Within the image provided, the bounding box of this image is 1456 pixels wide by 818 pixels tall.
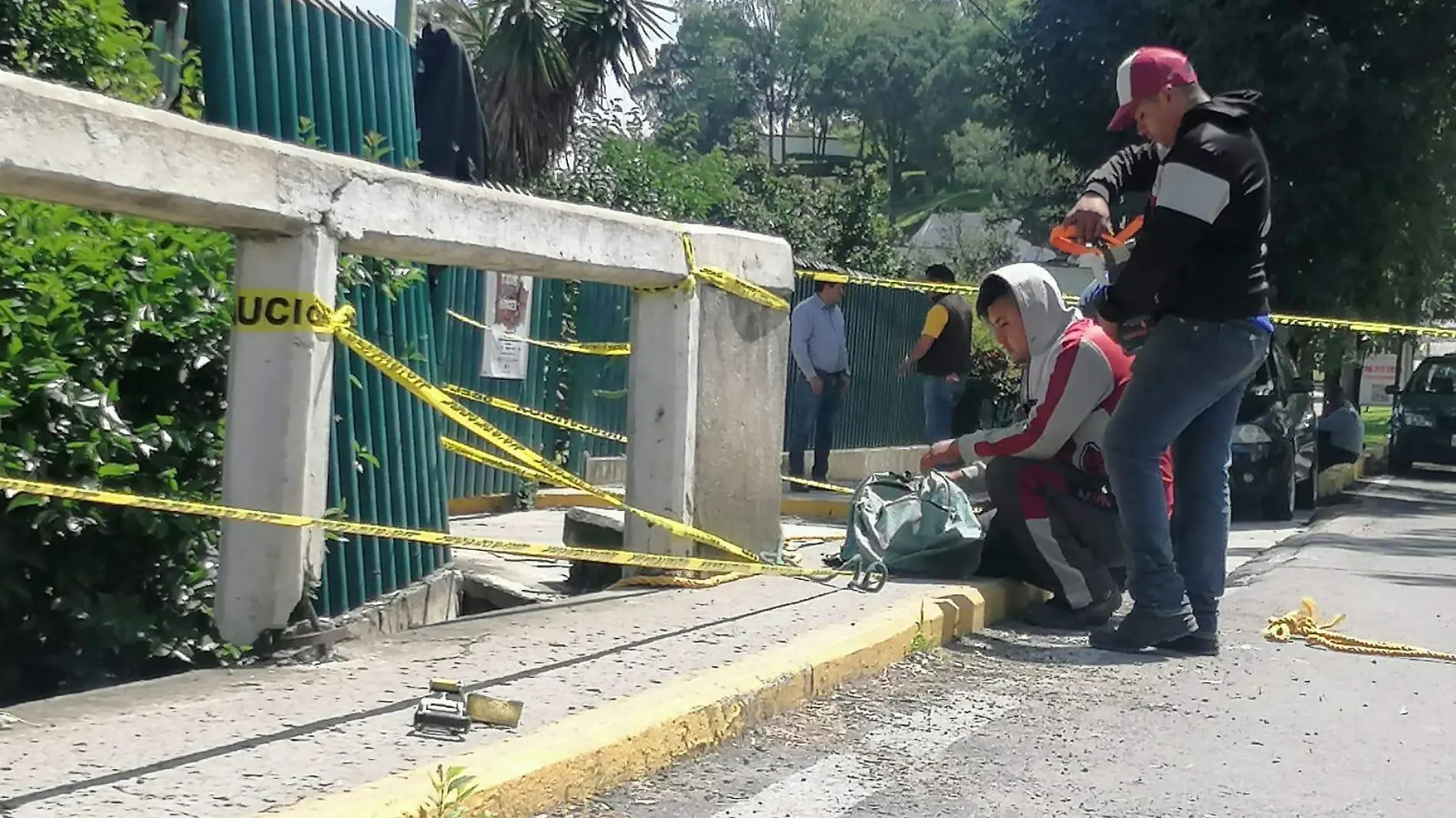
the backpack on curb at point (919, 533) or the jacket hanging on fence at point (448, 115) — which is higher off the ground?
the jacket hanging on fence at point (448, 115)

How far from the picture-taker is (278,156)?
4938 mm

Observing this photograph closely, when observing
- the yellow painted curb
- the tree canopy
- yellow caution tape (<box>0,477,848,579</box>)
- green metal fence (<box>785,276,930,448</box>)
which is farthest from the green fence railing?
the tree canopy

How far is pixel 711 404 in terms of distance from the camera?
23.4 ft

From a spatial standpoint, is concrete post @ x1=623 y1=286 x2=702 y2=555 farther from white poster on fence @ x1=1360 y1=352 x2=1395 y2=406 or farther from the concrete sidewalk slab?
white poster on fence @ x1=1360 y1=352 x2=1395 y2=406

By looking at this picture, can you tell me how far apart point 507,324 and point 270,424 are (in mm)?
6818

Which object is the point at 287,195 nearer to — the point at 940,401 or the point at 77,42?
the point at 77,42

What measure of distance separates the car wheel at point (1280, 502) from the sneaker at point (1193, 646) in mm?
8330

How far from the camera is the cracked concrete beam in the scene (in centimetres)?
Result: 419

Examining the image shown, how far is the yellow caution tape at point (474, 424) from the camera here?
5.29 meters

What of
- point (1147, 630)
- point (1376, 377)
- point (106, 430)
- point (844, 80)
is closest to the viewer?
point (106, 430)

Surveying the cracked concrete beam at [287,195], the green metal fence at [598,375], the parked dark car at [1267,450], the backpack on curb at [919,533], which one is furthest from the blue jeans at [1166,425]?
the parked dark car at [1267,450]

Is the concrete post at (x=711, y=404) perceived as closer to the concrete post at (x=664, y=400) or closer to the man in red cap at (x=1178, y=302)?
the concrete post at (x=664, y=400)

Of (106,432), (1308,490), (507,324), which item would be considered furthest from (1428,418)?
(106,432)

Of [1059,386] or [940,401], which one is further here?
[940,401]
